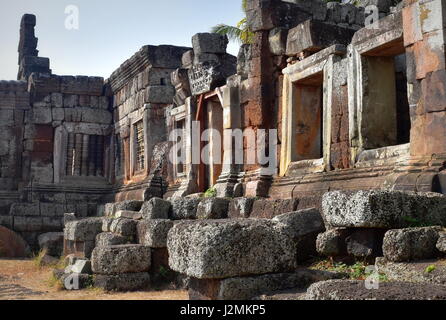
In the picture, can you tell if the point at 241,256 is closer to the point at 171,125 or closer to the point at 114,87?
the point at 171,125

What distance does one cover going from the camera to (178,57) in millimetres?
14695

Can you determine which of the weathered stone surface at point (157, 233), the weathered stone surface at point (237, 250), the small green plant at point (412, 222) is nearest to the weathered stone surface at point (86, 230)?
the weathered stone surface at point (157, 233)

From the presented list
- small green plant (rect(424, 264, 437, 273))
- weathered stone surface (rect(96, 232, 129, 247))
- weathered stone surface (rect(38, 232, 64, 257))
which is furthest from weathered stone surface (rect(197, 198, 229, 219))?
weathered stone surface (rect(38, 232, 64, 257))

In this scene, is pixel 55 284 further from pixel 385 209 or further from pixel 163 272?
pixel 385 209

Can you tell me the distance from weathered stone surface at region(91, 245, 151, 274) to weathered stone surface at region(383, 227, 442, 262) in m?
4.13

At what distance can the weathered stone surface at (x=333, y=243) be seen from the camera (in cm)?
571

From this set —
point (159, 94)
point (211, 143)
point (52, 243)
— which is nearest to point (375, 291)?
point (211, 143)

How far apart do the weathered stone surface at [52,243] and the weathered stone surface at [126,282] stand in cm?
687

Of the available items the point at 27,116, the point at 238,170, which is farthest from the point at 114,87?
the point at 238,170

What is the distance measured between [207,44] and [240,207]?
4556mm

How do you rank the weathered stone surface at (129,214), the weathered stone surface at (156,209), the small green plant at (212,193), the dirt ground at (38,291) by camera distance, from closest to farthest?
the dirt ground at (38,291)
the weathered stone surface at (156,209)
the weathered stone surface at (129,214)
the small green plant at (212,193)

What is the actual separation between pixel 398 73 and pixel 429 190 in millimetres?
3759

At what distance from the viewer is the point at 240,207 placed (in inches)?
336

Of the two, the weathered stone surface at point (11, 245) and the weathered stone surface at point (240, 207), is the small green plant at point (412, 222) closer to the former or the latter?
the weathered stone surface at point (240, 207)
